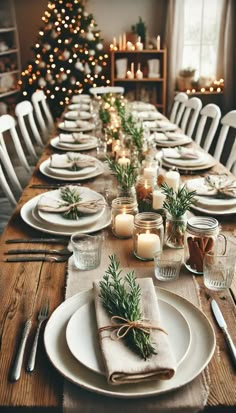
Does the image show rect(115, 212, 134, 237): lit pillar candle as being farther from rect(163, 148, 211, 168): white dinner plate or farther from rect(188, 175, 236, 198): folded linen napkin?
rect(163, 148, 211, 168): white dinner plate

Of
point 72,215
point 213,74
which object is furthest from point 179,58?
point 72,215

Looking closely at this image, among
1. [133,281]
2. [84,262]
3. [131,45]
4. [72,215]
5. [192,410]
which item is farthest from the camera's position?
[131,45]

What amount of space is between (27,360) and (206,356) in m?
0.34

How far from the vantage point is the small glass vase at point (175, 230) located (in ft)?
4.28

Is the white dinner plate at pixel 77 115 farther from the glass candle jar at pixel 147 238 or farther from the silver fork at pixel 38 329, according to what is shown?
the silver fork at pixel 38 329

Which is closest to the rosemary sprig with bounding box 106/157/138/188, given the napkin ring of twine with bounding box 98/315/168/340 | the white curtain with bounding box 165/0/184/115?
the napkin ring of twine with bounding box 98/315/168/340

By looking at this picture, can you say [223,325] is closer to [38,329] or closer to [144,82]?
[38,329]

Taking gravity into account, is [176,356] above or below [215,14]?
below

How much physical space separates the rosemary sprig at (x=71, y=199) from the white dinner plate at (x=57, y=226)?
58 millimetres

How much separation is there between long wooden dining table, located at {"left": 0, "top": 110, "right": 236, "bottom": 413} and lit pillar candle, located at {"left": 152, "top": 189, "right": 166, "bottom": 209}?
14cm

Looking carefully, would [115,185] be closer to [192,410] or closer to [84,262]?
[84,262]

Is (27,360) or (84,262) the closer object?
(27,360)

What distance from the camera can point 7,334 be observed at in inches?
38.3

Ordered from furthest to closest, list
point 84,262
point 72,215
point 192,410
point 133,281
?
point 72,215 → point 84,262 → point 133,281 → point 192,410
